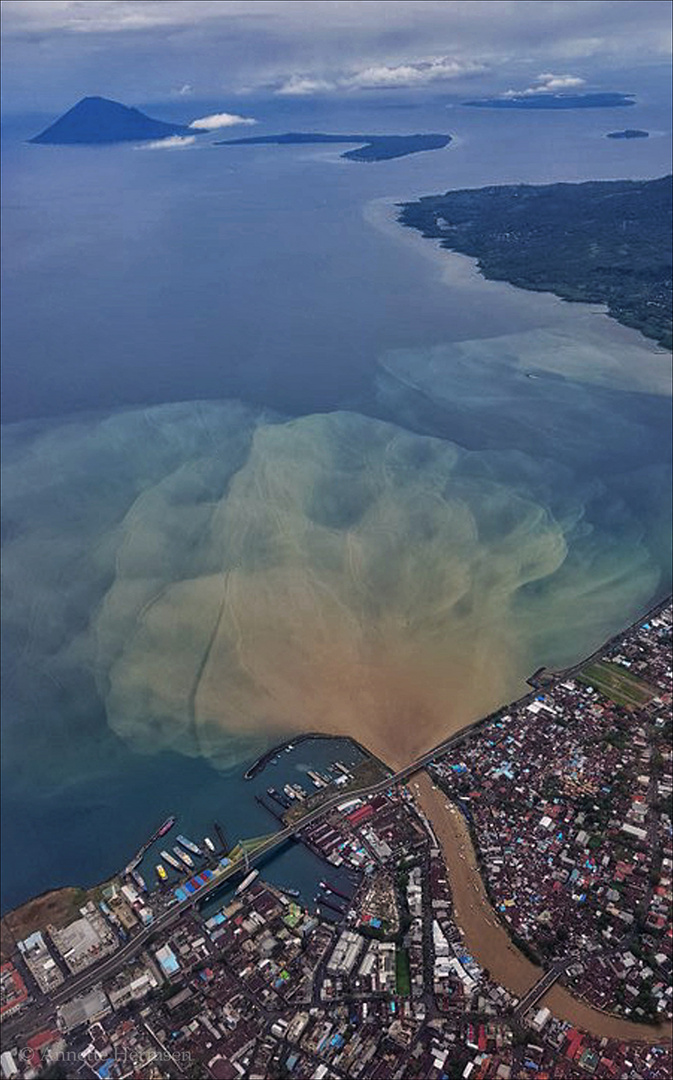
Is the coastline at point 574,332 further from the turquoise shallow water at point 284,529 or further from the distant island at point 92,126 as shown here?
the distant island at point 92,126

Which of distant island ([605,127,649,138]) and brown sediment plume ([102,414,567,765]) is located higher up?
distant island ([605,127,649,138])

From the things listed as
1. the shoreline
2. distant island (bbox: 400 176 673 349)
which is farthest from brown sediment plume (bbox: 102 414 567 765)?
distant island (bbox: 400 176 673 349)

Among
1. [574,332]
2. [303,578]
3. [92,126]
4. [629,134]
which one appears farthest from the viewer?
[92,126]

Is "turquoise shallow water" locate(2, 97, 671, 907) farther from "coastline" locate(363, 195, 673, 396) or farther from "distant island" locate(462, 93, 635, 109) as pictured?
"distant island" locate(462, 93, 635, 109)

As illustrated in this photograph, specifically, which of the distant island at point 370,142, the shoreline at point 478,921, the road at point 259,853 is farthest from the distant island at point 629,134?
the shoreline at point 478,921

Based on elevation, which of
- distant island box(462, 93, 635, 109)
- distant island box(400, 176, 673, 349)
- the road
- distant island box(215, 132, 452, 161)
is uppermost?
distant island box(462, 93, 635, 109)

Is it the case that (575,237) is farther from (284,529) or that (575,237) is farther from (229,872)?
(229,872)

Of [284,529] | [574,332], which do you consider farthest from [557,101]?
[284,529]
